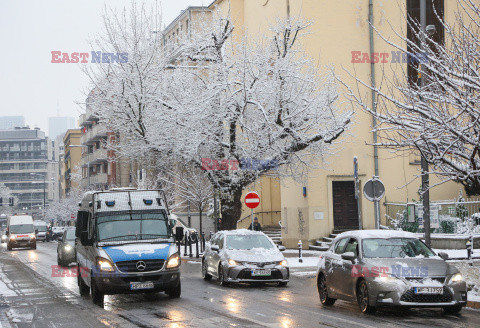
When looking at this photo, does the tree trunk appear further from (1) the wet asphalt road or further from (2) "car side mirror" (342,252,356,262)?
(2) "car side mirror" (342,252,356,262)

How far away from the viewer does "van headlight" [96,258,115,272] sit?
52.5 feet

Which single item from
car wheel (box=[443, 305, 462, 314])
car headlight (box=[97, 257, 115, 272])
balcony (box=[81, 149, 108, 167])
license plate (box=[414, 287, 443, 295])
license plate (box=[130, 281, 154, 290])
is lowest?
car wheel (box=[443, 305, 462, 314])

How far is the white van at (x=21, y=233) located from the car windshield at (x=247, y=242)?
38.3 meters

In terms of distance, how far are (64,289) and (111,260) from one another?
5.23m

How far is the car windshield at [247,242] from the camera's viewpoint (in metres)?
21.0

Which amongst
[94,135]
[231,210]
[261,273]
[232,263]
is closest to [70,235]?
[231,210]

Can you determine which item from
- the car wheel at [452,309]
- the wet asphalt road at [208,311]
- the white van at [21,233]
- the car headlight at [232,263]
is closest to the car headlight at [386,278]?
the wet asphalt road at [208,311]

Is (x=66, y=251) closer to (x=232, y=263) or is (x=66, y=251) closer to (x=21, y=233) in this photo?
(x=232, y=263)

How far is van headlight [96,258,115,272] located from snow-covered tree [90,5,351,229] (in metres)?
12.9

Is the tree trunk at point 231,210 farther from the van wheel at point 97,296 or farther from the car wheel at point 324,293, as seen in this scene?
the car wheel at point 324,293

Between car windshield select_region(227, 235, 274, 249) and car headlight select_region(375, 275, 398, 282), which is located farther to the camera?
car windshield select_region(227, 235, 274, 249)

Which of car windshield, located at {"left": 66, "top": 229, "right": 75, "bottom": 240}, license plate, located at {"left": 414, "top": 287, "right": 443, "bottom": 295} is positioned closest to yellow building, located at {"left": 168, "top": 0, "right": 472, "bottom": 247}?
car windshield, located at {"left": 66, "top": 229, "right": 75, "bottom": 240}

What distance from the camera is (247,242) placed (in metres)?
21.2

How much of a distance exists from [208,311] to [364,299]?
10.1 ft
